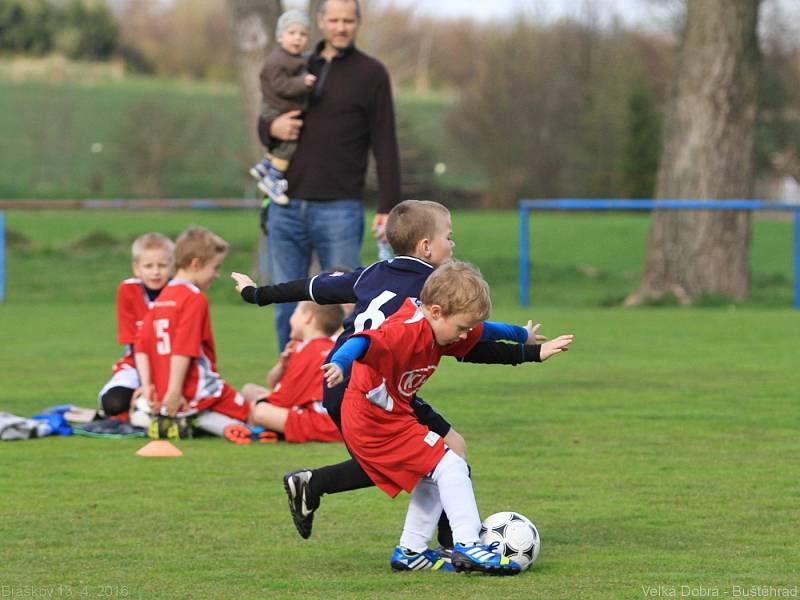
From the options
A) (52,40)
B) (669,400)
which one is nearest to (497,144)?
(52,40)

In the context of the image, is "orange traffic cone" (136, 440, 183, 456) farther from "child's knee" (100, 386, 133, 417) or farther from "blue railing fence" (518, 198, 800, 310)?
"blue railing fence" (518, 198, 800, 310)

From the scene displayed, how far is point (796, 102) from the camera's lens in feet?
169

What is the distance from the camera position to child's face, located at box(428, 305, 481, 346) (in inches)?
198

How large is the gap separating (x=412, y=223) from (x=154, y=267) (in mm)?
3821

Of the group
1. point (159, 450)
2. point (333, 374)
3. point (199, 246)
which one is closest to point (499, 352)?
point (333, 374)

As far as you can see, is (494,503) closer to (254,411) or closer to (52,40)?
(254,411)

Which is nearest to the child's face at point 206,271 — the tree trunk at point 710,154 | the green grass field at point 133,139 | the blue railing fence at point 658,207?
the blue railing fence at point 658,207

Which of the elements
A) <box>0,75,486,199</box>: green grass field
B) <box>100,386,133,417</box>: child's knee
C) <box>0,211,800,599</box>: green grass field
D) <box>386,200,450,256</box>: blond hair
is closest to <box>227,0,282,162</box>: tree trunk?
<box>0,211,800,599</box>: green grass field

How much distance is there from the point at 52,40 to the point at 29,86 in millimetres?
14218

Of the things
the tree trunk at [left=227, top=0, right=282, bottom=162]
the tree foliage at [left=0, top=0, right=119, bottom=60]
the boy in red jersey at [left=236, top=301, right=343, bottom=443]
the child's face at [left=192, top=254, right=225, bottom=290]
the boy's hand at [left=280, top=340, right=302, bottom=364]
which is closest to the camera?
the boy in red jersey at [left=236, top=301, right=343, bottom=443]

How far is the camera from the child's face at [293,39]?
9.00 metres

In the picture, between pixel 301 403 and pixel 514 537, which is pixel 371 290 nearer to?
pixel 514 537

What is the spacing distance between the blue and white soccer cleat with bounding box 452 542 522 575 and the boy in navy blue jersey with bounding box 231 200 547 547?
0.41 metres

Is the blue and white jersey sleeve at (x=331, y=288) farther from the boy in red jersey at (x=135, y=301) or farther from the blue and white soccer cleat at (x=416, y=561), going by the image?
the boy in red jersey at (x=135, y=301)
